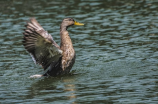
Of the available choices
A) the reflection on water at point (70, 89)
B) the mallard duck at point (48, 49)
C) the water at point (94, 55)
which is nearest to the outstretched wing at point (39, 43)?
the mallard duck at point (48, 49)

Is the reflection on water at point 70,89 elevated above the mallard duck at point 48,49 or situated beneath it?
situated beneath

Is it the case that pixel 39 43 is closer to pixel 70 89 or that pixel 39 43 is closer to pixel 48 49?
pixel 48 49

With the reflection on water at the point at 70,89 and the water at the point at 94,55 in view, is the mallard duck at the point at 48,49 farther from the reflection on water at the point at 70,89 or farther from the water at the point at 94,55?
the reflection on water at the point at 70,89

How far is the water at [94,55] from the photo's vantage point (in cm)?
974

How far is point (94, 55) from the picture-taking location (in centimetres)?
1375

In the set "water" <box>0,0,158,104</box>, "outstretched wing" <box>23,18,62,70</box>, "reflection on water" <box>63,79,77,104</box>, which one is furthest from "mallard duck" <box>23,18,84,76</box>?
"reflection on water" <box>63,79,77,104</box>

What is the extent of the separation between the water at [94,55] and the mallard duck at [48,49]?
0.35 meters

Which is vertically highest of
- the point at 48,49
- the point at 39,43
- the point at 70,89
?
the point at 39,43

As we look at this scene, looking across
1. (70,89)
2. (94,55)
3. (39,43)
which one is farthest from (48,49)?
(94,55)

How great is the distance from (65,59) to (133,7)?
33.4 feet

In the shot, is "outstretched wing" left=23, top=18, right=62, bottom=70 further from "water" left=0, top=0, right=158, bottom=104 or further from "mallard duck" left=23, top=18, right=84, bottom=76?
"water" left=0, top=0, right=158, bottom=104

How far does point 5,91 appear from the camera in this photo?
10367mm

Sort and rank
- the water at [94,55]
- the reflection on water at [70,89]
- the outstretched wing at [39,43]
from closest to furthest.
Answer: the reflection on water at [70,89]
the water at [94,55]
the outstretched wing at [39,43]

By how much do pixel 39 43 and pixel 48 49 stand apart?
1.14ft
